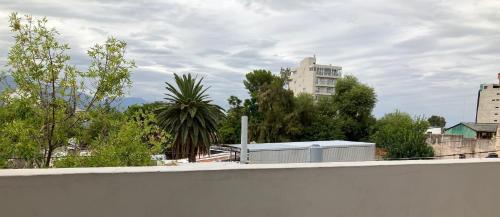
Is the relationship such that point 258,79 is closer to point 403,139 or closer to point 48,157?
point 403,139

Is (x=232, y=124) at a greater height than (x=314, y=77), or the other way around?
A: (x=314, y=77)

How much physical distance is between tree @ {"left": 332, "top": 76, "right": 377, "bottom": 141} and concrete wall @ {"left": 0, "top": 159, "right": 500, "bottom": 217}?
97.3 feet

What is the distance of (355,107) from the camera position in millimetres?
31828

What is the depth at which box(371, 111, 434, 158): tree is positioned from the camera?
22.6 meters

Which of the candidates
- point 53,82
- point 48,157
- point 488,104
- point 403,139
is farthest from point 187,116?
point 488,104

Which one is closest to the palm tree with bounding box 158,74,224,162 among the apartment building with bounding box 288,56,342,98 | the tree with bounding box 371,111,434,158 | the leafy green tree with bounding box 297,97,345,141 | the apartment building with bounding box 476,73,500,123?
the tree with bounding box 371,111,434,158

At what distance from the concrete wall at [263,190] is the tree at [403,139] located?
21.1 m

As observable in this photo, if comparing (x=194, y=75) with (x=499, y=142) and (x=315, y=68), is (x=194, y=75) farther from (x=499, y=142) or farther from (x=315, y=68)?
(x=315, y=68)

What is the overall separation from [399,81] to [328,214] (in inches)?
1062

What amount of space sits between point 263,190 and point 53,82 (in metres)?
3.62

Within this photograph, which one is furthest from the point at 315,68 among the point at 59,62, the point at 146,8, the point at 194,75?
the point at 59,62

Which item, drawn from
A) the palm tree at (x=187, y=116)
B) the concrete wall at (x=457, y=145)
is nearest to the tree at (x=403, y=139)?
the concrete wall at (x=457, y=145)

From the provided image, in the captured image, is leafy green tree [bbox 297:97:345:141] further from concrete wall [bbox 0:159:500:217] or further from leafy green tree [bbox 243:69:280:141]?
concrete wall [bbox 0:159:500:217]

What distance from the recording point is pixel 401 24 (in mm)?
17062
